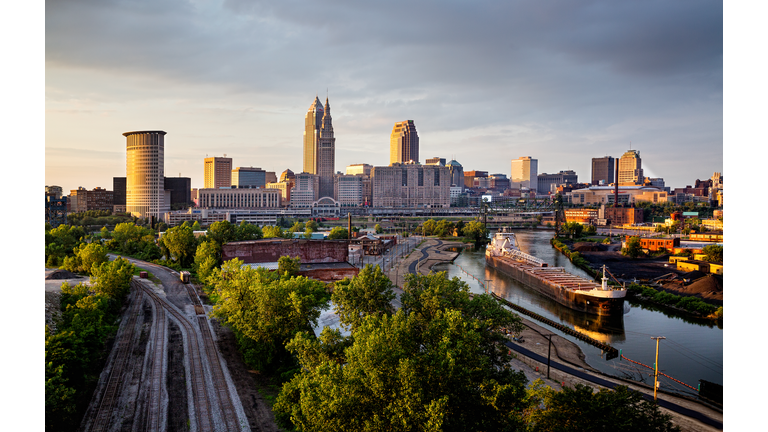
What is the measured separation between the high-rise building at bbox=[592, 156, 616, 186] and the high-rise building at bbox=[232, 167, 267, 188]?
104737 mm

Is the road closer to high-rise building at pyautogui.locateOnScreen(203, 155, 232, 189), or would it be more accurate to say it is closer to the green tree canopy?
the green tree canopy

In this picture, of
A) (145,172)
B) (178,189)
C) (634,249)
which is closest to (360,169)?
(178,189)

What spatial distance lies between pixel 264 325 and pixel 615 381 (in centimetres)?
1038

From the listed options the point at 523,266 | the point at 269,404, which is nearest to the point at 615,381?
the point at 269,404

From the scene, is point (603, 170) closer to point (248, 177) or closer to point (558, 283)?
point (248, 177)

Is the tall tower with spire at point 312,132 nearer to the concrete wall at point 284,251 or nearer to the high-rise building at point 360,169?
the high-rise building at point 360,169

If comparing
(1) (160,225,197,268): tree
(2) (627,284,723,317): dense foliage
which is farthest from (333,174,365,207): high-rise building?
(2) (627,284,723,317): dense foliage

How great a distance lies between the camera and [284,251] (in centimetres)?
2777

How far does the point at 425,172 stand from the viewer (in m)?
123

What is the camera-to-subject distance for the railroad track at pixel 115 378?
32.2 ft

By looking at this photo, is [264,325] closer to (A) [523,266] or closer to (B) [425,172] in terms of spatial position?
(A) [523,266]

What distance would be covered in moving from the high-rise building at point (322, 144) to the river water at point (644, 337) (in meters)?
99.3

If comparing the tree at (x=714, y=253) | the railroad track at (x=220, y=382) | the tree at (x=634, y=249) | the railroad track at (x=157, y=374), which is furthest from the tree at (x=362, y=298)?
the tree at (x=634, y=249)

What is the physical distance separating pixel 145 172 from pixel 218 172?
58589 mm
